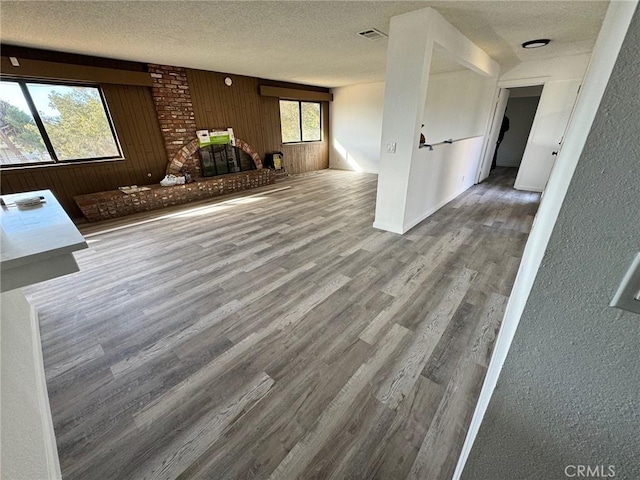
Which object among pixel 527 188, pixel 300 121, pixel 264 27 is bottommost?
pixel 527 188

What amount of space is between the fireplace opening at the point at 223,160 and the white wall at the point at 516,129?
8252 millimetres

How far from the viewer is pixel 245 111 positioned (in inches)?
242

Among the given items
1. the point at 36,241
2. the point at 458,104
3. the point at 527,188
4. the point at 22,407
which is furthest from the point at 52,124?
the point at 527,188

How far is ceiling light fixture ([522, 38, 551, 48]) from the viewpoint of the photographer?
347 cm

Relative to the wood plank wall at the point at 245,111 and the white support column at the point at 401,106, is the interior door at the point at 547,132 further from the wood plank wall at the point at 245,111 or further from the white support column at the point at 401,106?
the wood plank wall at the point at 245,111

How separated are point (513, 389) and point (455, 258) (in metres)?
2.46

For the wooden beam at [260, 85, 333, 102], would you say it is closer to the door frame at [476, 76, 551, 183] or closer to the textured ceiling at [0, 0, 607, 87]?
the textured ceiling at [0, 0, 607, 87]

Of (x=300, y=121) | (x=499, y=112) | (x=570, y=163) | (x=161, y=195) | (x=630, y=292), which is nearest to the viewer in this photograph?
(x=630, y=292)

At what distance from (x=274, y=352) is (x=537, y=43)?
518cm

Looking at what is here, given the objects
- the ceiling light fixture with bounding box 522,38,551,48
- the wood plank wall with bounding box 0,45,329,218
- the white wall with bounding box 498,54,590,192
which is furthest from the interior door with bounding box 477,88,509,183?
the wood plank wall with bounding box 0,45,329,218

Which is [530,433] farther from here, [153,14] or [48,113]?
[48,113]

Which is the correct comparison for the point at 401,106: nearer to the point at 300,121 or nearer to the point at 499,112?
the point at 499,112

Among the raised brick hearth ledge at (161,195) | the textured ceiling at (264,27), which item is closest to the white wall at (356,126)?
the raised brick hearth ledge at (161,195)

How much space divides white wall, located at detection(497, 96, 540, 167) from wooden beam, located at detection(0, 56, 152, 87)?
10.1 metres
